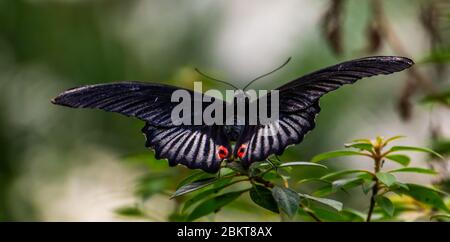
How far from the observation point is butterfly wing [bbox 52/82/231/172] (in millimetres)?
1301

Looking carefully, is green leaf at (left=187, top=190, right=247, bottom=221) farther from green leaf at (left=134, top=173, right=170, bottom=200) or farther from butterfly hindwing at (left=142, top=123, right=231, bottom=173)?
green leaf at (left=134, top=173, right=170, bottom=200)

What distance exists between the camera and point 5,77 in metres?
3.89

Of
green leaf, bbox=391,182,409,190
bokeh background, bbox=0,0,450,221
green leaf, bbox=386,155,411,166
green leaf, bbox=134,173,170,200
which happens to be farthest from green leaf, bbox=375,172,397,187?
bokeh background, bbox=0,0,450,221

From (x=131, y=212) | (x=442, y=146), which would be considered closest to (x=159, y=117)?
(x=131, y=212)

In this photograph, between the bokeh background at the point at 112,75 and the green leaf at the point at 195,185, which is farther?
the bokeh background at the point at 112,75

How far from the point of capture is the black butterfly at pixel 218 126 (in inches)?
49.4

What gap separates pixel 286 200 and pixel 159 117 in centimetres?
37

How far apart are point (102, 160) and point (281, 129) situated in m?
2.37

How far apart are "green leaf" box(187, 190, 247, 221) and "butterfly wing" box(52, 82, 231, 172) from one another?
2.9 inches

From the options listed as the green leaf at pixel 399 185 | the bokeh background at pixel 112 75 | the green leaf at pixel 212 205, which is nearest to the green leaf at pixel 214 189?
the green leaf at pixel 212 205

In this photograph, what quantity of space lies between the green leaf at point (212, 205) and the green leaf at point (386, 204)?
252 millimetres

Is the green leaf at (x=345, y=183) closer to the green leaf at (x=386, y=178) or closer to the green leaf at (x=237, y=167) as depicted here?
the green leaf at (x=386, y=178)
